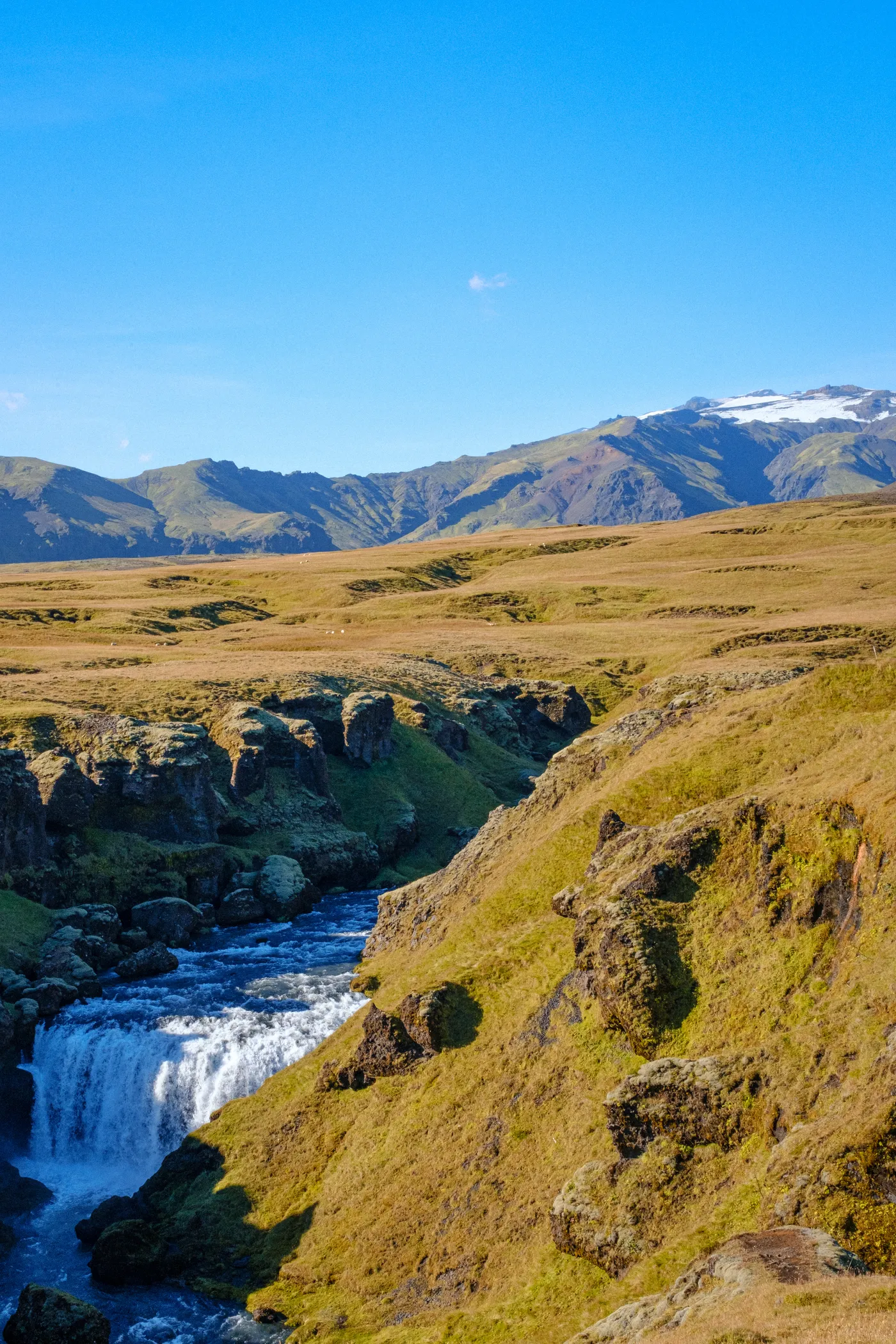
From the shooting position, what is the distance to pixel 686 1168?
77.4ft

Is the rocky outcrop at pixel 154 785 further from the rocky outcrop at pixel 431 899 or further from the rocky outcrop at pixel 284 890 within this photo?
the rocky outcrop at pixel 431 899

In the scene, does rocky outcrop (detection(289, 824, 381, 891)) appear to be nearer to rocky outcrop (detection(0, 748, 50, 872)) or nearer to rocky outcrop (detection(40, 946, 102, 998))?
rocky outcrop (detection(0, 748, 50, 872))

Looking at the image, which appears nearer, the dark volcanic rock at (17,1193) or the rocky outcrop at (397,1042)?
the rocky outcrop at (397,1042)

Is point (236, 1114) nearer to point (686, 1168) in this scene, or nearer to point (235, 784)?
point (686, 1168)

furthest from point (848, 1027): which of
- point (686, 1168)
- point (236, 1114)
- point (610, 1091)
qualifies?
point (236, 1114)

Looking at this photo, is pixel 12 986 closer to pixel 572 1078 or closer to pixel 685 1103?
pixel 572 1078

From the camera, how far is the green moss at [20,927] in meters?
55.5

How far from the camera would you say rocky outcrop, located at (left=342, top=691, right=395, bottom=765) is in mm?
91562

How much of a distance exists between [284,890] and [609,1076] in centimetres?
4673

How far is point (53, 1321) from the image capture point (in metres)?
28.0

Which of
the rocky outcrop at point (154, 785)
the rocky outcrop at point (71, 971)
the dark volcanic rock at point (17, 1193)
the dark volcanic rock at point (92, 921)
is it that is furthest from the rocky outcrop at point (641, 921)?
the rocky outcrop at point (154, 785)

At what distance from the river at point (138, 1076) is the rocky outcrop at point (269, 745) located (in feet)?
90.3

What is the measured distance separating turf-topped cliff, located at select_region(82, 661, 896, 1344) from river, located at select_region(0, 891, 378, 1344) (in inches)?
127

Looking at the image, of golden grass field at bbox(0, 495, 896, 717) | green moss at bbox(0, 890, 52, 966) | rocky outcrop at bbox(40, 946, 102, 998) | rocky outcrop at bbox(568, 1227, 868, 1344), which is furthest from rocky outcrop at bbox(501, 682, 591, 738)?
rocky outcrop at bbox(568, 1227, 868, 1344)
